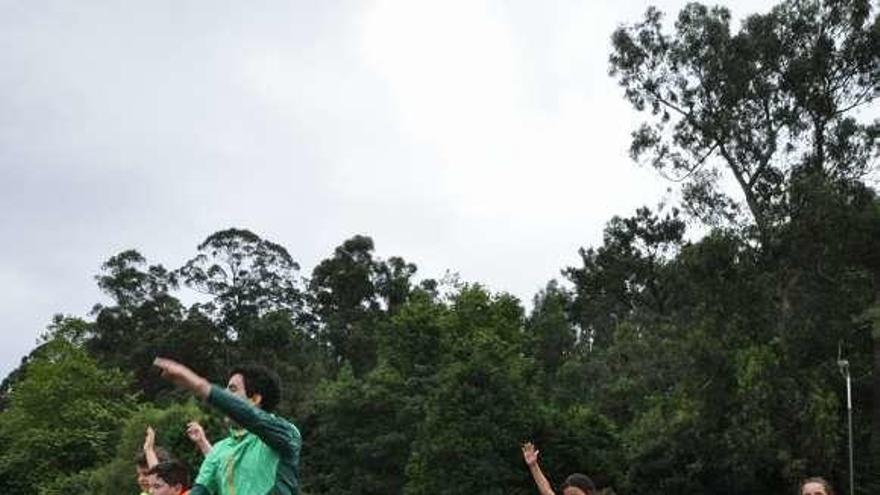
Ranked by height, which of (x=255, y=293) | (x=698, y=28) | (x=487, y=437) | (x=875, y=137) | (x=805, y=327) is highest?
(x=255, y=293)

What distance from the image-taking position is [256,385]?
5.87 m

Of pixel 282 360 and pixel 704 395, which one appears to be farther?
pixel 282 360

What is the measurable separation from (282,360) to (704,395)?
131ft

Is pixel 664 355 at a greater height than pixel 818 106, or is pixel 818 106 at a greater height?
pixel 818 106

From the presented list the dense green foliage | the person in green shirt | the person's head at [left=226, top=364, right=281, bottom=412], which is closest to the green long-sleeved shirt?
the person in green shirt

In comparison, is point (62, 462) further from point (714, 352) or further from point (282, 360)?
point (714, 352)

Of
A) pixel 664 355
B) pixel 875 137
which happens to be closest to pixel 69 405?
pixel 664 355

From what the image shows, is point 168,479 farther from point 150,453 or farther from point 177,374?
point 177,374

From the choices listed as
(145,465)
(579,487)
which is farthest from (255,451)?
(579,487)

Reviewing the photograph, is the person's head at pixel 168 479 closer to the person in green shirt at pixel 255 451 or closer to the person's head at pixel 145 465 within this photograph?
the person's head at pixel 145 465

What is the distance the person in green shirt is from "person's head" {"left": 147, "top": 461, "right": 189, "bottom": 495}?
1607 mm

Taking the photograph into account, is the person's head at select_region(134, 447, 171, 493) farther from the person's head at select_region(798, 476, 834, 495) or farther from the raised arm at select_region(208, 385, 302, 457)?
the person's head at select_region(798, 476, 834, 495)

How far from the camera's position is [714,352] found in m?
40.5

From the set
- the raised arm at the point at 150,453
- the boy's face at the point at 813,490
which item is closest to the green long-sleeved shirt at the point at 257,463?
the raised arm at the point at 150,453
